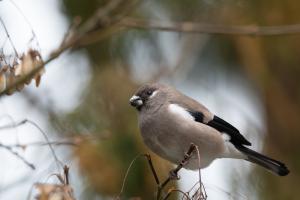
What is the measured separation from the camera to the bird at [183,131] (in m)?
4.83

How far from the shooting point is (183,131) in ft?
16.0

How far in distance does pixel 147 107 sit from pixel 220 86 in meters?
2.52

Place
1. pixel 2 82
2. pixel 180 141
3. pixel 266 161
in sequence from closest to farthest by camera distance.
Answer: pixel 2 82 → pixel 180 141 → pixel 266 161

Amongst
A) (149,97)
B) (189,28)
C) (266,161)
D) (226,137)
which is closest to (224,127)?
(226,137)

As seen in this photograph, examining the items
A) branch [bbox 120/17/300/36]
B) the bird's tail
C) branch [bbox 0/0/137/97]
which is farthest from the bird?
branch [bbox 0/0/137/97]

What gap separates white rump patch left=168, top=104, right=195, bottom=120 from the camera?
16.5 ft

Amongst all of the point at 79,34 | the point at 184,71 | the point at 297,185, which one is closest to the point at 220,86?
the point at 184,71

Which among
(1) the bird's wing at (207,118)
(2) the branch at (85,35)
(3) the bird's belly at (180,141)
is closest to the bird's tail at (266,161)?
(1) the bird's wing at (207,118)

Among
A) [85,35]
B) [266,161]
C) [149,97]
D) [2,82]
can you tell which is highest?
[266,161]

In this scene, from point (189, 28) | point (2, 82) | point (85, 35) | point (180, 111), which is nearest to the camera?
point (85, 35)

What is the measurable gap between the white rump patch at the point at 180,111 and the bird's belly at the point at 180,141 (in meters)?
0.08

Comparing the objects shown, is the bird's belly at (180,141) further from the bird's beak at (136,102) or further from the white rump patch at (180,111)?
the bird's beak at (136,102)

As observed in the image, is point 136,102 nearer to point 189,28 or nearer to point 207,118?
point 207,118

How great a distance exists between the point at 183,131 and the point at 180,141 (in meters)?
0.09
